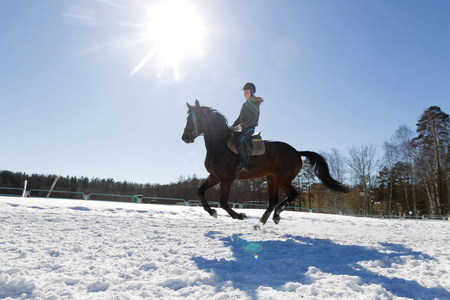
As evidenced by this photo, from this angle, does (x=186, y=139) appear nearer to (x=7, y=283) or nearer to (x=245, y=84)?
(x=245, y=84)

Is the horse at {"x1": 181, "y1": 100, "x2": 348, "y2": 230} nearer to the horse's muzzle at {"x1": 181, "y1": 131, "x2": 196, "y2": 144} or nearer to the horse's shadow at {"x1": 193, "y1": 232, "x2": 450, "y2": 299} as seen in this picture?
the horse's muzzle at {"x1": 181, "y1": 131, "x2": 196, "y2": 144}

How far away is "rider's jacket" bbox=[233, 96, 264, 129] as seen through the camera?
20.5ft

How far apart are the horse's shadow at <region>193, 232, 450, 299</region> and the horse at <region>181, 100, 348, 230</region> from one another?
6.05 feet

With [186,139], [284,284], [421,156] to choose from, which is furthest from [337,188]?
[421,156]

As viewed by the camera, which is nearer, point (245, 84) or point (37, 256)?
point (37, 256)

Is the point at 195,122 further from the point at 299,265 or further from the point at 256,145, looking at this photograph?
the point at 299,265

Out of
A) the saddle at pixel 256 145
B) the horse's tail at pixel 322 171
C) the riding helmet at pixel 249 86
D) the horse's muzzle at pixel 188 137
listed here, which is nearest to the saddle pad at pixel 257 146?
the saddle at pixel 256 145

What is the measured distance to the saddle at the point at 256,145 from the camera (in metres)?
6.11

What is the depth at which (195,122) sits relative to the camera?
6250 millimetres

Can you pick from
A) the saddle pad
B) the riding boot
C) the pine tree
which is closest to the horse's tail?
the saddle pad

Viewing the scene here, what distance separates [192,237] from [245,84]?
3.96 metres

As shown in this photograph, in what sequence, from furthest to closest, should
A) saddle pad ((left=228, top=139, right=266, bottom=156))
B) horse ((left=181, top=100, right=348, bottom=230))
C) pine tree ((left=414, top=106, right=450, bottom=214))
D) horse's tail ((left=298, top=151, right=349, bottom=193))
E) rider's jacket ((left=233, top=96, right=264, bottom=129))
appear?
1. pine tree ((left=414, top=106, right=450, bottom=214))
2. horse's tail ((left=298, top=151, right=349, bottom=193))
3. rider's jacket ((left=233, top=96, right=264, bottom=129))
4. saddle pad ((left=228, top=139, right=266, bottom=156))
5. horse ((left=181, top=100, right=348, bottom=230))

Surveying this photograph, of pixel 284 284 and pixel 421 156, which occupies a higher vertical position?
pixel 421 156

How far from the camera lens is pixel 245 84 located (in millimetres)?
6715
